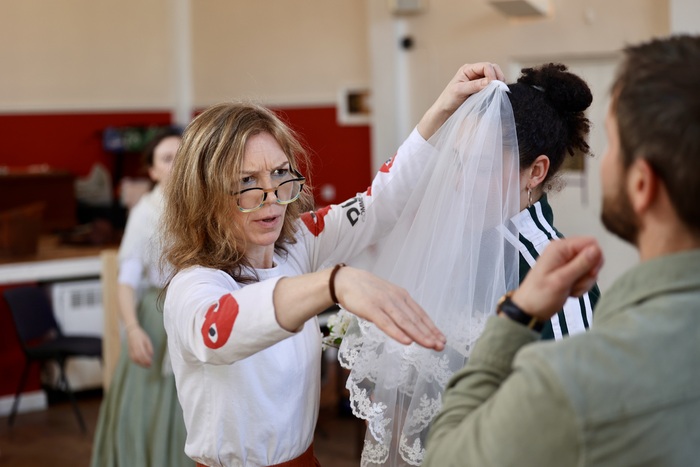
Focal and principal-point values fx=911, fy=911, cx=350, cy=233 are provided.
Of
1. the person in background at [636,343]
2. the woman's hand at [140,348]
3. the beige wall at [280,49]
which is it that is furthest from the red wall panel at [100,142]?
the person in background at [636,343]

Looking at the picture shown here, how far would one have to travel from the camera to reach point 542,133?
6.10ft

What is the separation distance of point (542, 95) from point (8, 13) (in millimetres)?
8153

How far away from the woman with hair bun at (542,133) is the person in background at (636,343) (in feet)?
2.25

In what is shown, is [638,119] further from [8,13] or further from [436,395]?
[8,13]

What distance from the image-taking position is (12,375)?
6160 mm

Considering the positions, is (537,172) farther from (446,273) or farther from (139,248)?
(139,248)

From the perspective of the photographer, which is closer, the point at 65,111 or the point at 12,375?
the point at 12,375

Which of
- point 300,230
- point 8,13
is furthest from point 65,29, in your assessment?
point 300,230

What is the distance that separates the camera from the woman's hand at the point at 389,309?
125 centimetres

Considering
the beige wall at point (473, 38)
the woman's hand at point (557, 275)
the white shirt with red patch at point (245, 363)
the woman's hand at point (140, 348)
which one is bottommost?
the woman's hand at point (140, 348)

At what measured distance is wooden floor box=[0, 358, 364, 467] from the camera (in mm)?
5141

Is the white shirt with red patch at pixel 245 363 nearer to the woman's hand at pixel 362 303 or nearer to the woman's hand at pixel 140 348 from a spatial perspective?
the woman's hand at pixel 362 303

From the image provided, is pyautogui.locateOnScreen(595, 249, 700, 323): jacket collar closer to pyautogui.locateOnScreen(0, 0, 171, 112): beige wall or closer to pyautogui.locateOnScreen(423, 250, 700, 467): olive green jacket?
pyautogui.locateOnScreen(423, 250, 700, 467): olive green jacket

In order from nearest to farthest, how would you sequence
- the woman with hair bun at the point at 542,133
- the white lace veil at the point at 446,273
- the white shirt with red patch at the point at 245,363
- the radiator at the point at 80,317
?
1. the white shirt with red patch at the point at 245,363
2. the white lace veil at the point at 446,273
3. the woman with hair bun at the point at 542,133
4. the radiator at the point at 80,317
